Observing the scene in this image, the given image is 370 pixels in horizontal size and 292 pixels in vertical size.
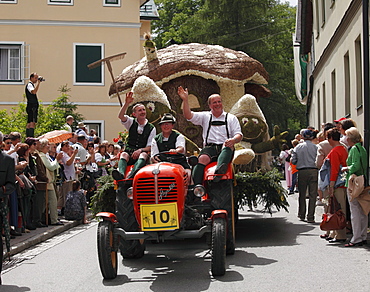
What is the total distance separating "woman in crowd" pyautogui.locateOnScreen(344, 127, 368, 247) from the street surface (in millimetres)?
283

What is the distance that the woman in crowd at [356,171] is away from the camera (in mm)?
10660

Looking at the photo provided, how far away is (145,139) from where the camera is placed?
10641 mm

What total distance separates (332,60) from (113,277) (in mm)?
17629

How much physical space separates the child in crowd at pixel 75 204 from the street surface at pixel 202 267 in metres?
3.04

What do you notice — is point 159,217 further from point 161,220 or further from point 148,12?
point 148,12

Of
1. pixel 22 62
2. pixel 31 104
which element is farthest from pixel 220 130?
pixel 22 62

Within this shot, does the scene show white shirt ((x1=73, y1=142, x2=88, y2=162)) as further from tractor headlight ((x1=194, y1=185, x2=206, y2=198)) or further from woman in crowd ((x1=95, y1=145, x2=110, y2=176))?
tractor headlight ((x1=194, y1=185, x2=206, y2=198))

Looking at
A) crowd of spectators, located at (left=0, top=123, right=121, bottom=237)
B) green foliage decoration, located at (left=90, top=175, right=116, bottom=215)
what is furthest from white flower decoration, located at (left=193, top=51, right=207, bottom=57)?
green foliage decoration, located at (left=90, top=175, right=116, bottom=215)

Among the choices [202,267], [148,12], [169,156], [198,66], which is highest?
[148,12]

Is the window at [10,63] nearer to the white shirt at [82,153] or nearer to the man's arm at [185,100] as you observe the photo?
the white shirt at [82,153]

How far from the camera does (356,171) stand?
1065 cm


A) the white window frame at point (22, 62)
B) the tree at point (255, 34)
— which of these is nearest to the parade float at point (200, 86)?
the white window frame at point (22, 62)

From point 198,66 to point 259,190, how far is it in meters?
4.30

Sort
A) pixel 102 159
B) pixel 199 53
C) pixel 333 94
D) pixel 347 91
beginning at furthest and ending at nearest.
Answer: pixel 333 94 → pixel 347 91 → pixel 102 159 → pixel 199 53
